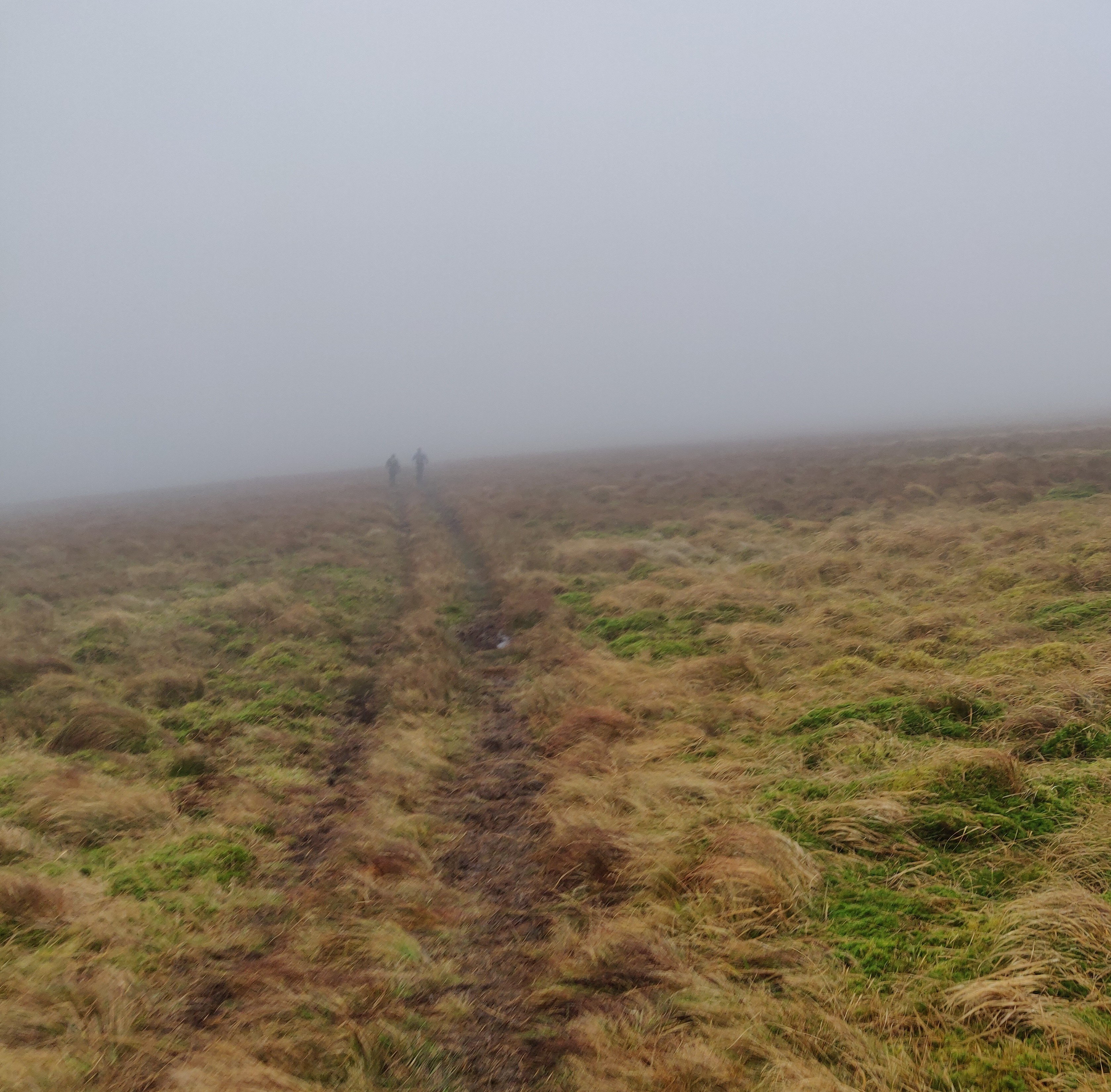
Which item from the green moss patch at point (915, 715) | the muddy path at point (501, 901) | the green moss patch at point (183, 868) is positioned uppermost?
the green moss patch at point (915, 715)

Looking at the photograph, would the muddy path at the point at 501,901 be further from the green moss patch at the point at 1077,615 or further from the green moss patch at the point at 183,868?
the green moss patch at the point at 1077,615

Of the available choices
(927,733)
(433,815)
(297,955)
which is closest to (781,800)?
(927,733)

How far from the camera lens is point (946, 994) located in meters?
3.21

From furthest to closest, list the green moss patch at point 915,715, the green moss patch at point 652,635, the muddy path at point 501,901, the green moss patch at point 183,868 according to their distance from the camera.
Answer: the green moss patch at point 652,635, the green moss patch at point 915,715, the green moss patch at point 183,868, the muddy path at point 501,901

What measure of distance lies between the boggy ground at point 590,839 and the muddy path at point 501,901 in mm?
33

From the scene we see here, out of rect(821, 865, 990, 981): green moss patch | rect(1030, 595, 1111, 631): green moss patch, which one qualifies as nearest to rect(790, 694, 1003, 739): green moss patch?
rect(821, 865, 990, 981): green moss patch

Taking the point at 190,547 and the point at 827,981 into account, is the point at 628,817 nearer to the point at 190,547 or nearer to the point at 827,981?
the point at 827,981

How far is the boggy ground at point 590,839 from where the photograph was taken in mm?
3402

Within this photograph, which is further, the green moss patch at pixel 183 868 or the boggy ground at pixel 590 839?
the green moss patch at pixel 183 868

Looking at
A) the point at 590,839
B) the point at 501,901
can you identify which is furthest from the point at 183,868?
the point at 590,839

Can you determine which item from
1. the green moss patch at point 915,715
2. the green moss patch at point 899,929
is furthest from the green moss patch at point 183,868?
the green moss patch at point 915,715

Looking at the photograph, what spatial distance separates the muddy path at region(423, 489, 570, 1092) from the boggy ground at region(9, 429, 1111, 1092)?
0.11 feet

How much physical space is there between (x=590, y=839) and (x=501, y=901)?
0.86 meters

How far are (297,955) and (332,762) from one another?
3386 mm
